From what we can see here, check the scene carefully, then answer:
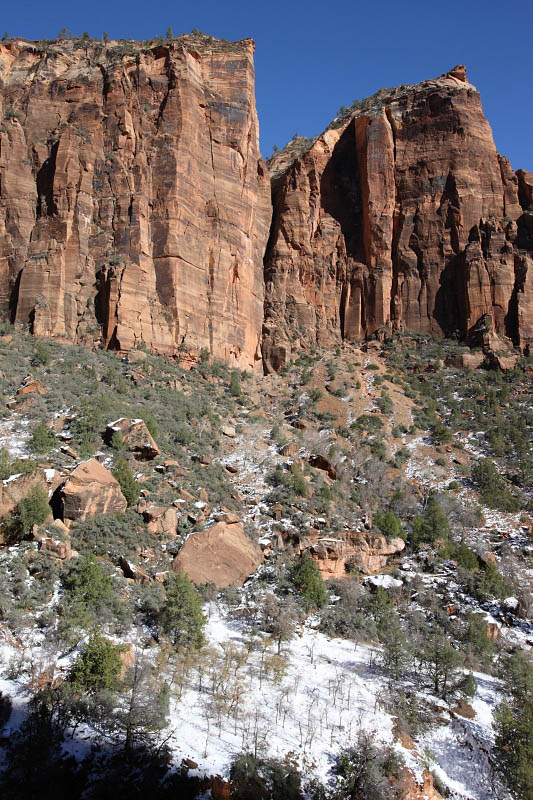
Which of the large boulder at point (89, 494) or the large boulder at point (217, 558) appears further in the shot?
the large boulder at point (217, 558)

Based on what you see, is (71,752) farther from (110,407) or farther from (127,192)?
(127,192)

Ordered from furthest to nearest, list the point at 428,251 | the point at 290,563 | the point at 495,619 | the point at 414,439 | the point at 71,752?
1. the point at 428,251
2. the point at 414,439
3. the point at 290,563
4. the point at 495,619
5. the point at 71,752

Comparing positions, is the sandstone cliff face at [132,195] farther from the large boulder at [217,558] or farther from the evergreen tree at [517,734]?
the evergreen tree at [517,734]

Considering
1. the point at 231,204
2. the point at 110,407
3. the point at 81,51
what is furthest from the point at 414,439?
the point at 81,51

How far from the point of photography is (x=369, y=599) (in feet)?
62.8

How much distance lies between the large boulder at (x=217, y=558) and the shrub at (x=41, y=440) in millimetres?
6654

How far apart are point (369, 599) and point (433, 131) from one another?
4171cm

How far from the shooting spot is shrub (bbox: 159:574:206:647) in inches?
582

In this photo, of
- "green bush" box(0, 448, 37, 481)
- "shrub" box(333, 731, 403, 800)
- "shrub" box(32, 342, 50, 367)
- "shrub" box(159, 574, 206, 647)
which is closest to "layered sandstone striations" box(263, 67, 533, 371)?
"shrub" box(32, 342, 50, 367)

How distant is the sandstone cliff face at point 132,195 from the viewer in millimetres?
32844

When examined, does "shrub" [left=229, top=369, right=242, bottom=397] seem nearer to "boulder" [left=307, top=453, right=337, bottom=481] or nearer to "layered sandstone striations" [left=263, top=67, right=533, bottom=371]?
"layered sandstone striations" [left=263, top=67, right=533, bottom=371]

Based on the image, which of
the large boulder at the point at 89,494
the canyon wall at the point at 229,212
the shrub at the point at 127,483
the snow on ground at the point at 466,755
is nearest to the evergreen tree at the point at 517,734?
the snow on ground at the point at 466,755

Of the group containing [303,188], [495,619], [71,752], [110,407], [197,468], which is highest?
[303,188]

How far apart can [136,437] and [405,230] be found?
108 ft
